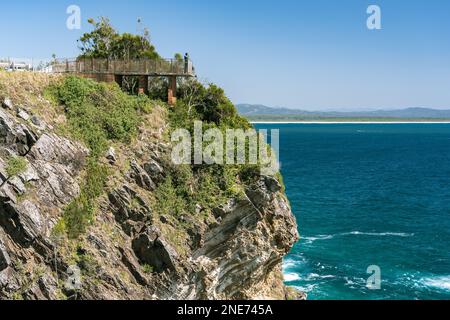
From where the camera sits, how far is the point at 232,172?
3675cm

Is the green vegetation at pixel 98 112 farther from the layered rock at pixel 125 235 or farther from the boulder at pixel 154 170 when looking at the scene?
the boulder at pixel 154 170

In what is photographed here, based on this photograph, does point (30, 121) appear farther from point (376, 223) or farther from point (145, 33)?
point (376, 223)

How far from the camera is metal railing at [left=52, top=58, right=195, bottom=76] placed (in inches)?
1628

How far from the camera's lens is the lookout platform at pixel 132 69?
41.3 meters

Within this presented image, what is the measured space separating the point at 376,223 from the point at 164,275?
5258cm

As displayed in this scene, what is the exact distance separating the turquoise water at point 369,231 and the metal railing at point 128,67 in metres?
28.7

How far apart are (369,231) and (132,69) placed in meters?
46.9

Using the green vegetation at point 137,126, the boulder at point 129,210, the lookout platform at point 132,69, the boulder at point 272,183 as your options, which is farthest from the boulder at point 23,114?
the boulder at point 272,183

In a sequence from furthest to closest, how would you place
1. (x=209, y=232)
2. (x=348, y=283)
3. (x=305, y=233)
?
(x=305, y=233), (x=348, y=283), (x=209, y=232)

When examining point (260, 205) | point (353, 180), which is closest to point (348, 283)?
point (260, 205)

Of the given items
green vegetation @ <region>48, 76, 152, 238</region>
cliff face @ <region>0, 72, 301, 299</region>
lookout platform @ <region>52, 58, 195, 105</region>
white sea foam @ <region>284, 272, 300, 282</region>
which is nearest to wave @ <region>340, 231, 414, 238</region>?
white sea foam @ <region>284, 272, 300, 282</region>

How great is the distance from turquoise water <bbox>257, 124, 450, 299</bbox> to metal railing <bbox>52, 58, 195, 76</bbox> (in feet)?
94.0

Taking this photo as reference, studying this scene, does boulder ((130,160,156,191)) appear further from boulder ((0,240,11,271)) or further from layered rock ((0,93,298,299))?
boulder ((0,240,11,271))
